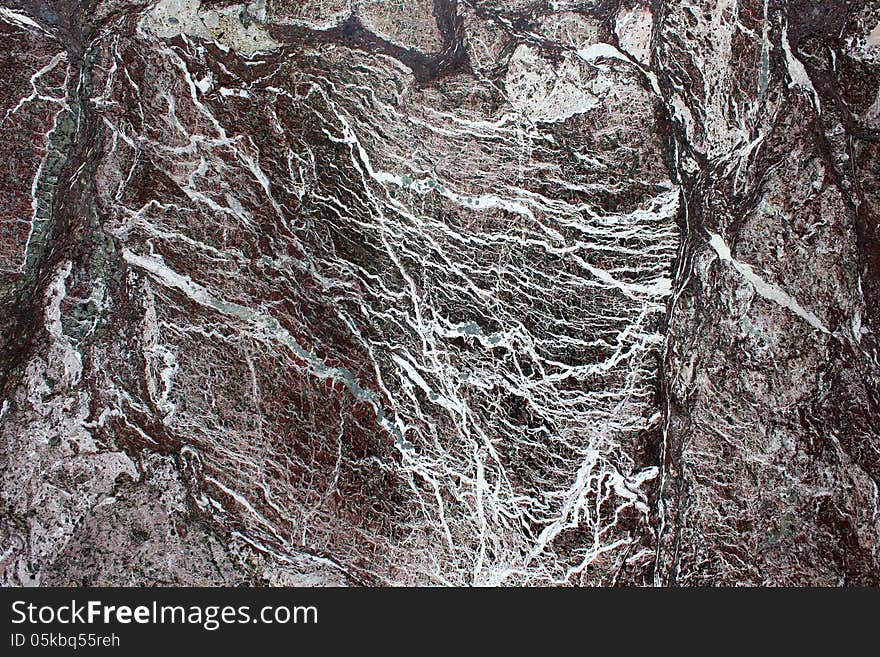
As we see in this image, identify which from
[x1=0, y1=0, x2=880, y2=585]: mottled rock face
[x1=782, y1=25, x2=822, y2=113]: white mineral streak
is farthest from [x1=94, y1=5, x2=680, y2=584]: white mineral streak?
[x1=782, y1=25, x2=822, y2=113]: white mineral streak

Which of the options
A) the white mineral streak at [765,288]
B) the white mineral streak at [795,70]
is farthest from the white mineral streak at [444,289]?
the white mineral streak at [795,70]

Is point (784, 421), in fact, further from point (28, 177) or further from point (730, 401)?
point (28, 177)

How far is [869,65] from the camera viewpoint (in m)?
1.50

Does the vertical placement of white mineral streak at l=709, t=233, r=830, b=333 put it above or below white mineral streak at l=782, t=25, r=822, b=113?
below

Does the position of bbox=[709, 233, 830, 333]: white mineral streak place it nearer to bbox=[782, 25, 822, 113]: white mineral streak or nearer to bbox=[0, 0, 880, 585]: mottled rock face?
bbox=[0, 0, 880, 585]: mottled rock face

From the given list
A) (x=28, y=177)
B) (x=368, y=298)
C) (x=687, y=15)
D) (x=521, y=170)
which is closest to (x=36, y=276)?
(x=28, y=177)

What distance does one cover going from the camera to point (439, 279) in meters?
1.52

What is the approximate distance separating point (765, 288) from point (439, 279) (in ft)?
3.08

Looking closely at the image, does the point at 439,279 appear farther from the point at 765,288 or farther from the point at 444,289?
the point at 765,288

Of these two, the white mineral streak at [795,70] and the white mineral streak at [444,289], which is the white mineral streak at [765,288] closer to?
the white mineral streak at [444,289]

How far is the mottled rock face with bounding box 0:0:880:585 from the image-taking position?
4.91ft

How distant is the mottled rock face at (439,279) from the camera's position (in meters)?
1.50

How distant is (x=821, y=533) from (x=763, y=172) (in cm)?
105

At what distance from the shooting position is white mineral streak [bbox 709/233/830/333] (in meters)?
1.51
